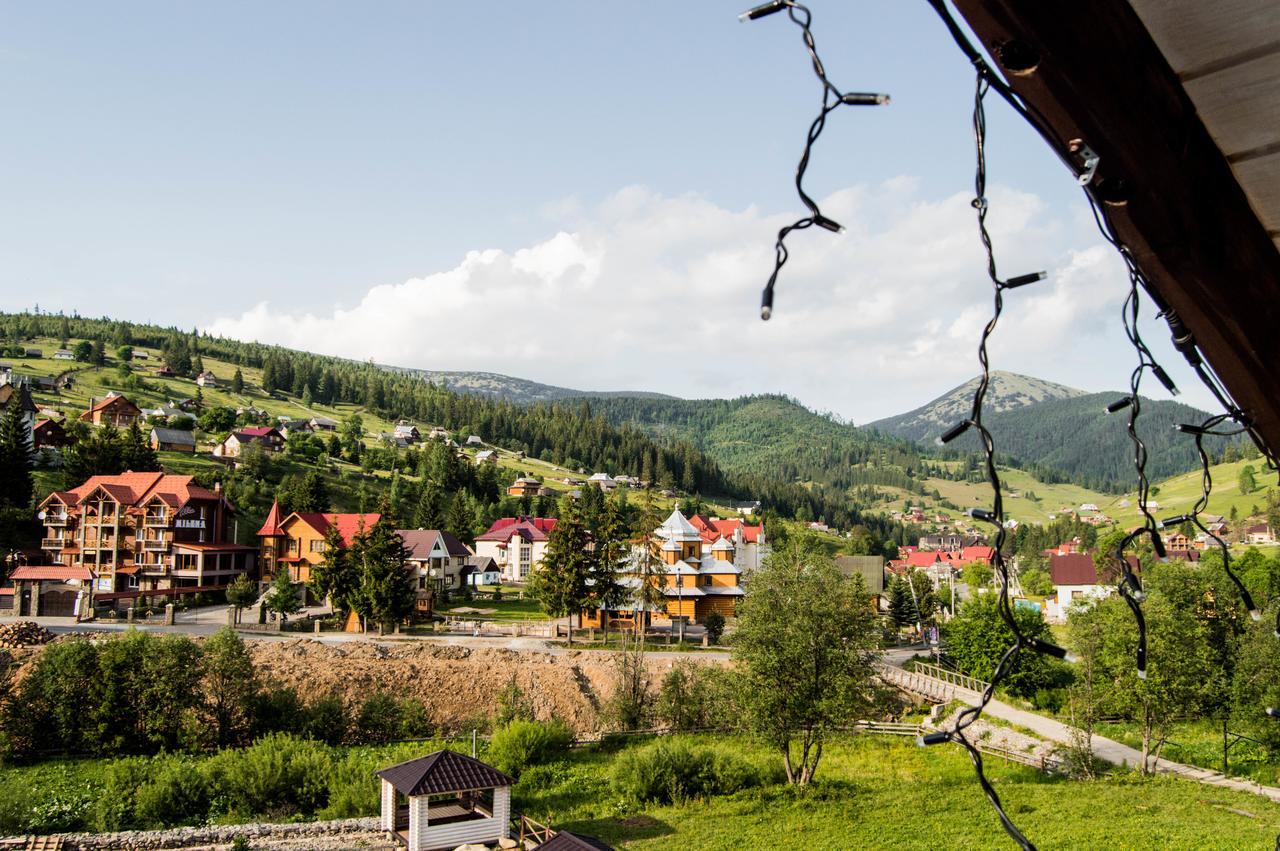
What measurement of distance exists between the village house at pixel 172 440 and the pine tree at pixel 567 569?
5227 centimetres

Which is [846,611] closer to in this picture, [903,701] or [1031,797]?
[1031,797]

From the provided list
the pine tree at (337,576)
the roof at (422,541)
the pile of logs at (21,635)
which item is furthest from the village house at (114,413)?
the pile of logs at (21,635)

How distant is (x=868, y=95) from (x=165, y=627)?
4550 cm

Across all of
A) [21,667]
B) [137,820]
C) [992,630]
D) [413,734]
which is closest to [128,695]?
[21,667]

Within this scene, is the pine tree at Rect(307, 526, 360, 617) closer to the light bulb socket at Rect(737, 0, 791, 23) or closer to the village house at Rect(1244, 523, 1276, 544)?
the light bulb socket at Rect(737, 0, 791, 23)

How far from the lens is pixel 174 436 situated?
81.9 meters

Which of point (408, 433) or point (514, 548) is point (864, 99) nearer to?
point (514, 548)

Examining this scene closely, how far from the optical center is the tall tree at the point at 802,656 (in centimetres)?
2628

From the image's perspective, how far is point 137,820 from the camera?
21.7m

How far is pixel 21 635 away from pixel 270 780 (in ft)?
53.5

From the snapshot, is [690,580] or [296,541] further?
[296,541]

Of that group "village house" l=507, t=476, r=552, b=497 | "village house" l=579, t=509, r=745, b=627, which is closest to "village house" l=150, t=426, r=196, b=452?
"village house" l=507, t=476, r=552, b=497

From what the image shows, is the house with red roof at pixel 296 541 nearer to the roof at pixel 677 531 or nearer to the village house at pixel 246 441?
the roof at pixel 677 531

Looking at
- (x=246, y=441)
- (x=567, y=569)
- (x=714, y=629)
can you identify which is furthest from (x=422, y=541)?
(x=246, y=441)
